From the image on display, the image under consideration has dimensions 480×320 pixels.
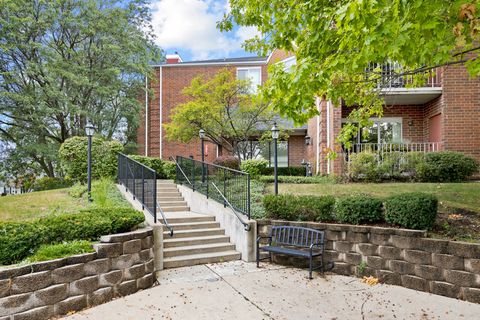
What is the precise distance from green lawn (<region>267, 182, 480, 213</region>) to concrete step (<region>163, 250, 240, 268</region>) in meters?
3.30

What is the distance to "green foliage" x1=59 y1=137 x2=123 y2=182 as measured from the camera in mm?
11086

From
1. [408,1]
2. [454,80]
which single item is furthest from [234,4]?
[454,80]

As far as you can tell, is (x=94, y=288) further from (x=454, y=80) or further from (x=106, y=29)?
(x=106, y=29)

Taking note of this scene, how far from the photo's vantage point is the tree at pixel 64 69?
47.3ft

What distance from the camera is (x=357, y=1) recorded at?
312cm

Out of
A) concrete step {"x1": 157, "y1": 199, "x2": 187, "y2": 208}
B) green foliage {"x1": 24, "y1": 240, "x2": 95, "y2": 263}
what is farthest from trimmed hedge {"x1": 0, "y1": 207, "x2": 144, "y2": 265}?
concrete step {"x1": 157, "y1": 199, "x2": 187, "y2": 208}

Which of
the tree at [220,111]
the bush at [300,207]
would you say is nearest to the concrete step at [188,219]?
the bush at [300,207]

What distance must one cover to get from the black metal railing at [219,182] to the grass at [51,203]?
7.15ft

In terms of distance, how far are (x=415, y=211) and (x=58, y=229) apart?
227 inches

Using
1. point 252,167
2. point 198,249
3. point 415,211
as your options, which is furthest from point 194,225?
point 415,211

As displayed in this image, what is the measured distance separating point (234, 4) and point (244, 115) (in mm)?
6347

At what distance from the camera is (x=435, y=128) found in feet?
40.3

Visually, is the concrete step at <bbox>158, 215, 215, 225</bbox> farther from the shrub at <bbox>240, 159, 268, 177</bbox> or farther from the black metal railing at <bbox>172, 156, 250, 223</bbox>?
the shrub at <bbox>240, 159, 268, 177</bbox>

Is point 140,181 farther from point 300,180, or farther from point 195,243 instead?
point 300,180
